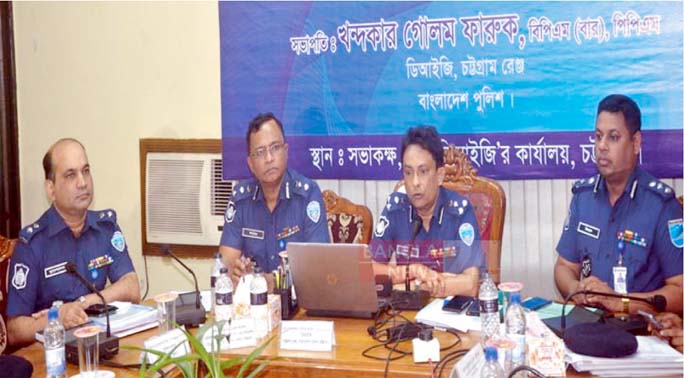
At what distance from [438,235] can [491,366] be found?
1.47 metres

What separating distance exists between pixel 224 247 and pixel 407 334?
1.43 metres

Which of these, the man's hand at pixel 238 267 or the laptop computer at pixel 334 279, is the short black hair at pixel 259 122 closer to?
the man's hand at pixel 238 267

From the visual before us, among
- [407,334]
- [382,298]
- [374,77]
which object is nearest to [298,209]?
[374,77]

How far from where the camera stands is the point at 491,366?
164 cm

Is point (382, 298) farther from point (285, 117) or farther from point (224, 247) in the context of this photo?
point (285, 117)

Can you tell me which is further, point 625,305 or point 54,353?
point 625,305

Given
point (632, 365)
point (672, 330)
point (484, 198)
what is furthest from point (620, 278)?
point (632, 365)

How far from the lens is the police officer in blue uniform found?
298 centimetres

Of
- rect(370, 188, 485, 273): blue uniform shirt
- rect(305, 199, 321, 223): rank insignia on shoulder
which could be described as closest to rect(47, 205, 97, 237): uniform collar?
rect(305, 199, 321, 223): rank insignia on shoulder

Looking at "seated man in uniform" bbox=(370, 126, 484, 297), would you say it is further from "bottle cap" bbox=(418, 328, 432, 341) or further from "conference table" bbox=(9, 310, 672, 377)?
"bottle cap" bbox=(418, 328, 432, 341)

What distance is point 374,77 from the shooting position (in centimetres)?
355

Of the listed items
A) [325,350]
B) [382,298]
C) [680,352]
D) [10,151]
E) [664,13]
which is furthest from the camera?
[10,151]

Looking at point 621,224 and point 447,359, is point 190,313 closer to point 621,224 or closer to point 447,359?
point 447,359

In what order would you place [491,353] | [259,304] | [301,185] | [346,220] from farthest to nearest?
[301,185]
[346,220]
[259,304]
[491,353]
